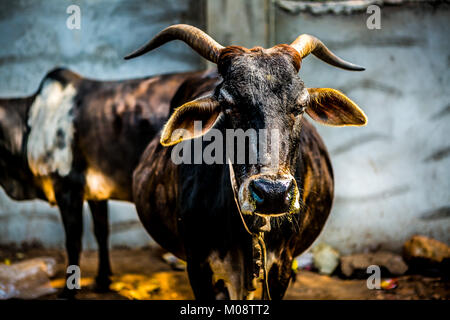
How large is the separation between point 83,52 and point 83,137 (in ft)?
6.25

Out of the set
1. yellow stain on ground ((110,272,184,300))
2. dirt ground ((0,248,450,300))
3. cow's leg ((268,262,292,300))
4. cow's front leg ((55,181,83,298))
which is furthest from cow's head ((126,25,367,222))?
yellow stain on ground ((110,272,184,300))

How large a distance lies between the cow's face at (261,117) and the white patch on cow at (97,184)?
2.00 m

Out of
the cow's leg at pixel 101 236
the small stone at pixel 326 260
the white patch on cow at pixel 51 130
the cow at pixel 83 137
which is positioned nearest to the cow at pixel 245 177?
the cow at pixel 83 137

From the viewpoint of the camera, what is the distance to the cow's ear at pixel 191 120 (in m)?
2.31

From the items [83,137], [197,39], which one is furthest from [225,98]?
[83,137]

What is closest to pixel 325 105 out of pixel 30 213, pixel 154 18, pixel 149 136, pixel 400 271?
pixel 149 136

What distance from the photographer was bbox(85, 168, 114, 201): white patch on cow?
4.21 m

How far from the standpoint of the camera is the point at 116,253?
563 centimetres

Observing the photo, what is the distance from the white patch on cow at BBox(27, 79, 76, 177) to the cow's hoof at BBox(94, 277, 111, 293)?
3.93 feet

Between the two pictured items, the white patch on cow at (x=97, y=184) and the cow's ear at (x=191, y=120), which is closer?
the cow's ear at (x=191, y=120)

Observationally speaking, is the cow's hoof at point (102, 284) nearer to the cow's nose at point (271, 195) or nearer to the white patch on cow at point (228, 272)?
the white patch on cow at point (228, 272)

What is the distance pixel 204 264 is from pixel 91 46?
3955 millimetres

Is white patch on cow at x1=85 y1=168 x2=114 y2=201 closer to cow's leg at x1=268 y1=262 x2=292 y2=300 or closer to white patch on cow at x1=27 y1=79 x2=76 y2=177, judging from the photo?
white patch on cow at x1=27 y1=79 x2=76 y2=177

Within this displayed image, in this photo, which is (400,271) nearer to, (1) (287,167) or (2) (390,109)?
(2) (390,109)
